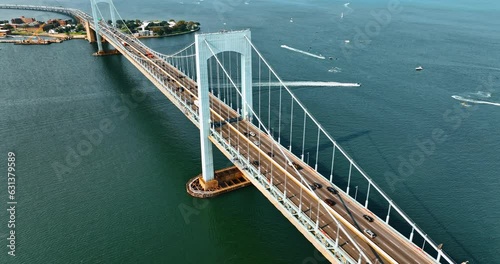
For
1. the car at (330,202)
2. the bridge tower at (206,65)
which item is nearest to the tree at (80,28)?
the bridge tower at (206,65)

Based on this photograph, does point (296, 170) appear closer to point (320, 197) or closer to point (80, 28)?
point (320, 197)

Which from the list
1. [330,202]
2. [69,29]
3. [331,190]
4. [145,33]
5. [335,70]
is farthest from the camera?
[69,29]

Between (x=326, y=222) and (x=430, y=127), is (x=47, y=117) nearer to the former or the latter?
(x=326, y=222)

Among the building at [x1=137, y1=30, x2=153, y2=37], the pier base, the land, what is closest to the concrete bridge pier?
the land

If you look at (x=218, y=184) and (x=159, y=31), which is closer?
(x=218, y=184)

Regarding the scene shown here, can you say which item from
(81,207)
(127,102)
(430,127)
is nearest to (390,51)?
(430,127)

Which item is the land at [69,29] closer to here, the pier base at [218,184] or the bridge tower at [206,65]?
the bridge tower at [206,65]

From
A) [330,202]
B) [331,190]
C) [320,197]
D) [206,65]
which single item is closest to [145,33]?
[206,65]
